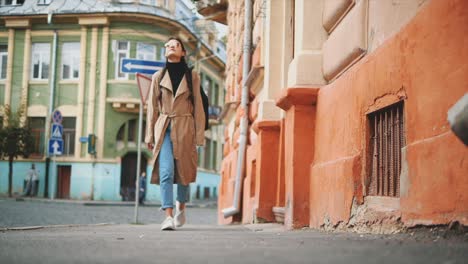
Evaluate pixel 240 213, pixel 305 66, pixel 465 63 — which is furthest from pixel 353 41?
pixel 240 213

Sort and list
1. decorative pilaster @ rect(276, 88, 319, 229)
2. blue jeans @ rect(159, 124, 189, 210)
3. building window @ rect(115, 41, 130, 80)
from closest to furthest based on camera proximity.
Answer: decorative pilaster @ rect(276, 88, 319, 229)
blue jeans @ rect(159, 124, 189, 210)
building window @ rect(115, 41, 130, 80)

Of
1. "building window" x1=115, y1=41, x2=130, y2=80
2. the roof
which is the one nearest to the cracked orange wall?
the roof

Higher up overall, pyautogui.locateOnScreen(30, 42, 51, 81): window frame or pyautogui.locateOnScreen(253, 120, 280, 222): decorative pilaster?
pyautogui.locateOnScreen(30, 42, 51, 81): window frame

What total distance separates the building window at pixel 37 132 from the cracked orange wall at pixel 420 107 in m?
30.0

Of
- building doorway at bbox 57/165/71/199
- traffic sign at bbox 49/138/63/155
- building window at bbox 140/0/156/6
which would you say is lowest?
building doorway at bbox 57/165/71/199

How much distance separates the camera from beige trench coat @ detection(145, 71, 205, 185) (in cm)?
694

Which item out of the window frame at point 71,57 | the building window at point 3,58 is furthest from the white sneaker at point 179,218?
the building window at point 3,58

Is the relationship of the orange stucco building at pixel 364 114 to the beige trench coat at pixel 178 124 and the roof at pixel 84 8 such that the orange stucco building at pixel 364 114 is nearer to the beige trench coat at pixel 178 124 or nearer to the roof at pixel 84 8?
the beige trench coat at pixel 178 124

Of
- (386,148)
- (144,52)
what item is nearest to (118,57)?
(144,52)

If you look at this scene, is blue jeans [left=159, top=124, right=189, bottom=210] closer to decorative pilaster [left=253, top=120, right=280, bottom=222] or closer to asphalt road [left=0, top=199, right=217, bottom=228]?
decorative pilaster [left=253, top=120, right=280, bottom=222]

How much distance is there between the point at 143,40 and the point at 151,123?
27.4m

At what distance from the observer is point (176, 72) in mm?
7152

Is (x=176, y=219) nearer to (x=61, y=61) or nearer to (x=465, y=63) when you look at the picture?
(x=465, y=63)

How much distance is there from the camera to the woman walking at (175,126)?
6898 millimetres
